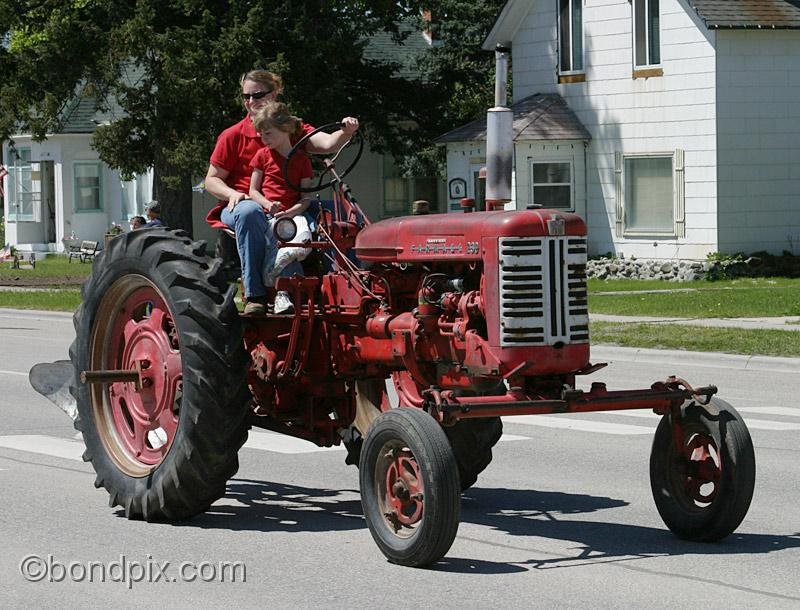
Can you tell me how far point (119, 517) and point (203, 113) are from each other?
26.1 m

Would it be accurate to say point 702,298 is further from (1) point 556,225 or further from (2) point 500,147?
(1) point 556,225

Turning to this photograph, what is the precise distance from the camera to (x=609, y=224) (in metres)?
34.6

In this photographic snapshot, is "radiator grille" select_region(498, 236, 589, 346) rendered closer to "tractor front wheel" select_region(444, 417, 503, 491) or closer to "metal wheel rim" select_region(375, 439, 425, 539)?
"metal wheel rim" select_region(375, 439, 425, 539)

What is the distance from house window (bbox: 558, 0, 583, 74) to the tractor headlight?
26868 millimetres

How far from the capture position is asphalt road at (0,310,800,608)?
23.7ft

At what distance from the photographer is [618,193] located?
3441cm

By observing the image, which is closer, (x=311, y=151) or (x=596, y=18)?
(x=311, y=151)

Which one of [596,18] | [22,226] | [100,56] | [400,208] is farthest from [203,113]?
[22,226]

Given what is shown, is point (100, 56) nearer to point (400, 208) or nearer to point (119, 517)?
point (400, 208)

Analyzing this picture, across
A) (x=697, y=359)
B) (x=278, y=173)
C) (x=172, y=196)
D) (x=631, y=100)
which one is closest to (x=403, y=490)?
(x=278, y=173)

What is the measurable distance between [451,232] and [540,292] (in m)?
A: 0.61

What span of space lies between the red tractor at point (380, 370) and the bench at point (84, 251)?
37.7m

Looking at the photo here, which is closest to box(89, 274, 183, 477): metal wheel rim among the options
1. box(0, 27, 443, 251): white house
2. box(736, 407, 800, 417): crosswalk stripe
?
box(736, 407, 800, 417): crosswalk stripe

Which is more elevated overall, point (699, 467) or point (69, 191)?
point (69, 191)
